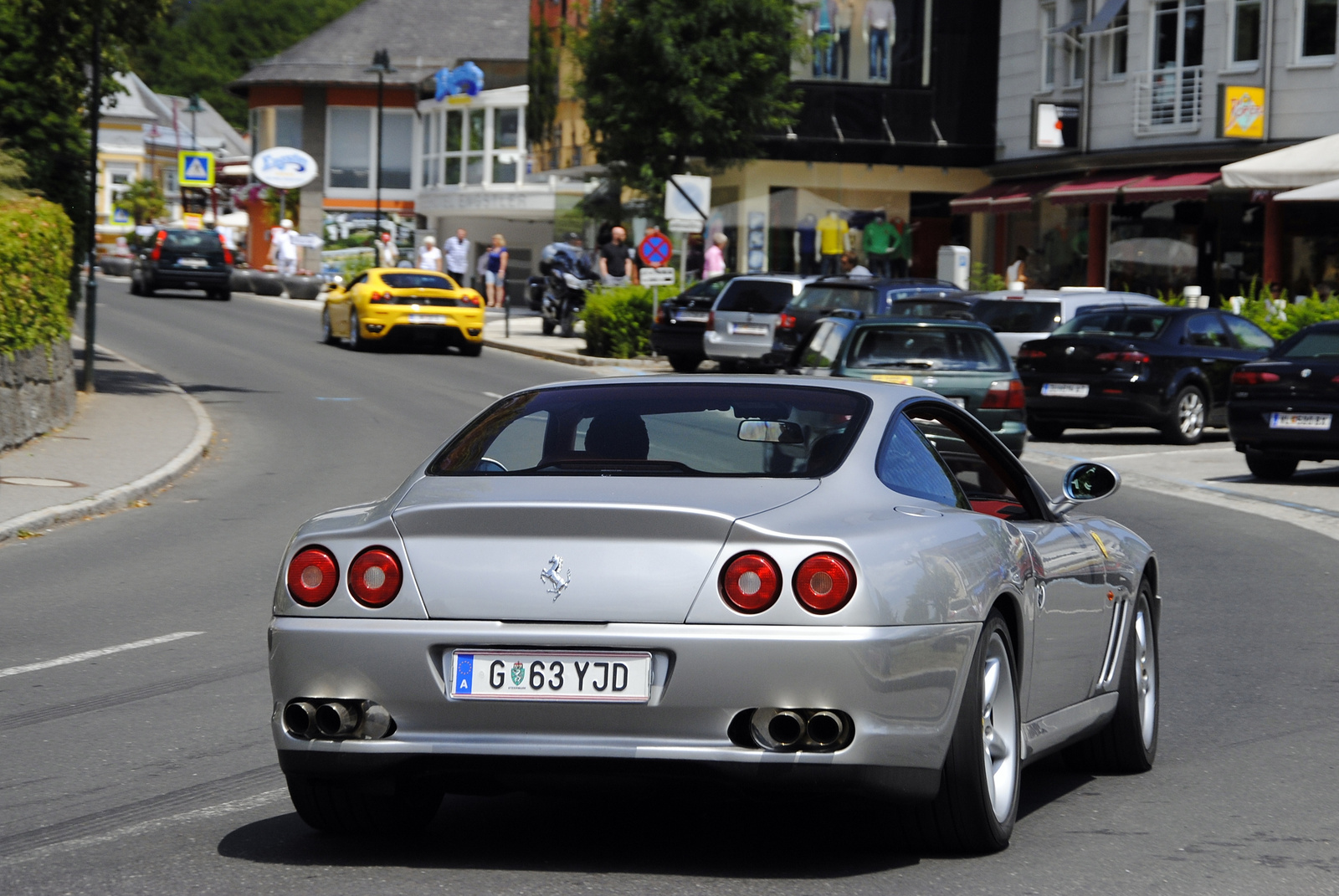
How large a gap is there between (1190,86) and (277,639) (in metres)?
36.5

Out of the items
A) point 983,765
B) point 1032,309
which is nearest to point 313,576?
point 983,765

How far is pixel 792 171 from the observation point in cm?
4722

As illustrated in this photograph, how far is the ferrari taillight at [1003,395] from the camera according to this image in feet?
62.2

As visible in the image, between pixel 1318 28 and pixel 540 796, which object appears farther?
pixel 1318 28

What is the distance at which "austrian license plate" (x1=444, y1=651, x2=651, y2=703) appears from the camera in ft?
15.8

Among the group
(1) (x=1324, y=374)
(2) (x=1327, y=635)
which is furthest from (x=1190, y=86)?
(2) (x=1327, y=635)

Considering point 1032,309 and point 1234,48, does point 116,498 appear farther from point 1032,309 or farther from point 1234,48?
point 1234,48

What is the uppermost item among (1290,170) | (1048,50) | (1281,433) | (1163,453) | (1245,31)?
(1048,50)

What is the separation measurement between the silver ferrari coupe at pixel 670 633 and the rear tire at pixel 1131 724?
1102 mm

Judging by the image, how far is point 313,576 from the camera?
16.7 ft

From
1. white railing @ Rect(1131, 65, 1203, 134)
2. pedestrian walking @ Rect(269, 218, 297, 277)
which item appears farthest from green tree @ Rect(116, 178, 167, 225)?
→ white railing @ Rect(1131, 65, 1203, 134)

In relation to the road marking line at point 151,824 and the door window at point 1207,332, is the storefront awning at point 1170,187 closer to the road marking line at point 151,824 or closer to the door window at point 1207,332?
the door window at point 1207,332

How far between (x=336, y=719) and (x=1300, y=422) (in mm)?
14668

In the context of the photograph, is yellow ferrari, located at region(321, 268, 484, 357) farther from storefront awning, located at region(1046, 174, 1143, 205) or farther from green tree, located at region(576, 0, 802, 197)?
storefront awning, located at region(1046, 174, 1143, 205)
